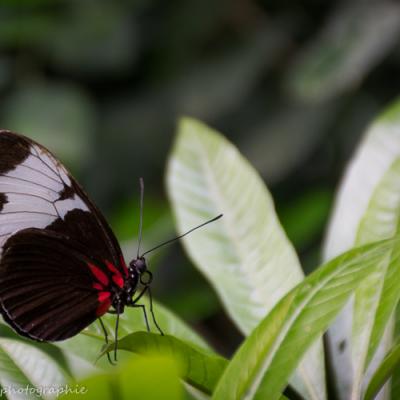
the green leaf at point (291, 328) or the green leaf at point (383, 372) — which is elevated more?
the green leaf at point (291, 328)

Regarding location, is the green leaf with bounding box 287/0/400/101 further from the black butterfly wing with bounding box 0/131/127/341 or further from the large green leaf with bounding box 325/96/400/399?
the black butterfly wing with bounding box 0/131/127/341

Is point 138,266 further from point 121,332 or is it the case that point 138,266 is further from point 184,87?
point 184,87

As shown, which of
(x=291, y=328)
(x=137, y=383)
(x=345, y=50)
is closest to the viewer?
(x=137, y=383)

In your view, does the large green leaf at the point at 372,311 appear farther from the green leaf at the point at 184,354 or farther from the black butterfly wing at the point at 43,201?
the black butterfly wing at the point at 43,201

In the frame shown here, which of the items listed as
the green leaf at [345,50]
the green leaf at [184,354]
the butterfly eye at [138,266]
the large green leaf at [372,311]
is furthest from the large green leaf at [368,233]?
the green leaf at [345,50]

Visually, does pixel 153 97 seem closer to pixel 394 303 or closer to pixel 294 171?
pixel 294 171

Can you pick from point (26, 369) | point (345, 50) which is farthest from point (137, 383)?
point (345, 50)

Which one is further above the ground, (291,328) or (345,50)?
(345,50)
